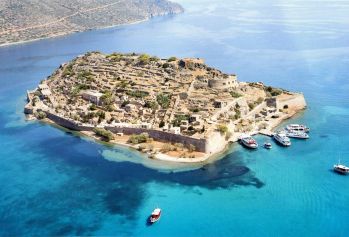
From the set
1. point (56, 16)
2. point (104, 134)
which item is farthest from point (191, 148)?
point (56, 16)

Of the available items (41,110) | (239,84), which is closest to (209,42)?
(239,84)

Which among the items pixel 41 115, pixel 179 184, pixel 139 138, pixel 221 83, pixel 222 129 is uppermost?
pixel 221 83

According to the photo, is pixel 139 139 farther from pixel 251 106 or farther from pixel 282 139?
pixel 251 106

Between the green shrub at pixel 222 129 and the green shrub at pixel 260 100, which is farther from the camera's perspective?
the green shrub at pixel 260 100

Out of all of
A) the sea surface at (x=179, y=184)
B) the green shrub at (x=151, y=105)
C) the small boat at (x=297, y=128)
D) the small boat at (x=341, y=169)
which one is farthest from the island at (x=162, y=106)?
the small boat at (x=341, y=169)

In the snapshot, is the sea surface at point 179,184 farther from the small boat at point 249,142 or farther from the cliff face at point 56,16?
the cliff face at point 56,16

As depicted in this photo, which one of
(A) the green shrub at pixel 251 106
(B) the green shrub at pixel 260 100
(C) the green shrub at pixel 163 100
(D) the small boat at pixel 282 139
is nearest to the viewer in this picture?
(D) the small boat at pixel 282 139
